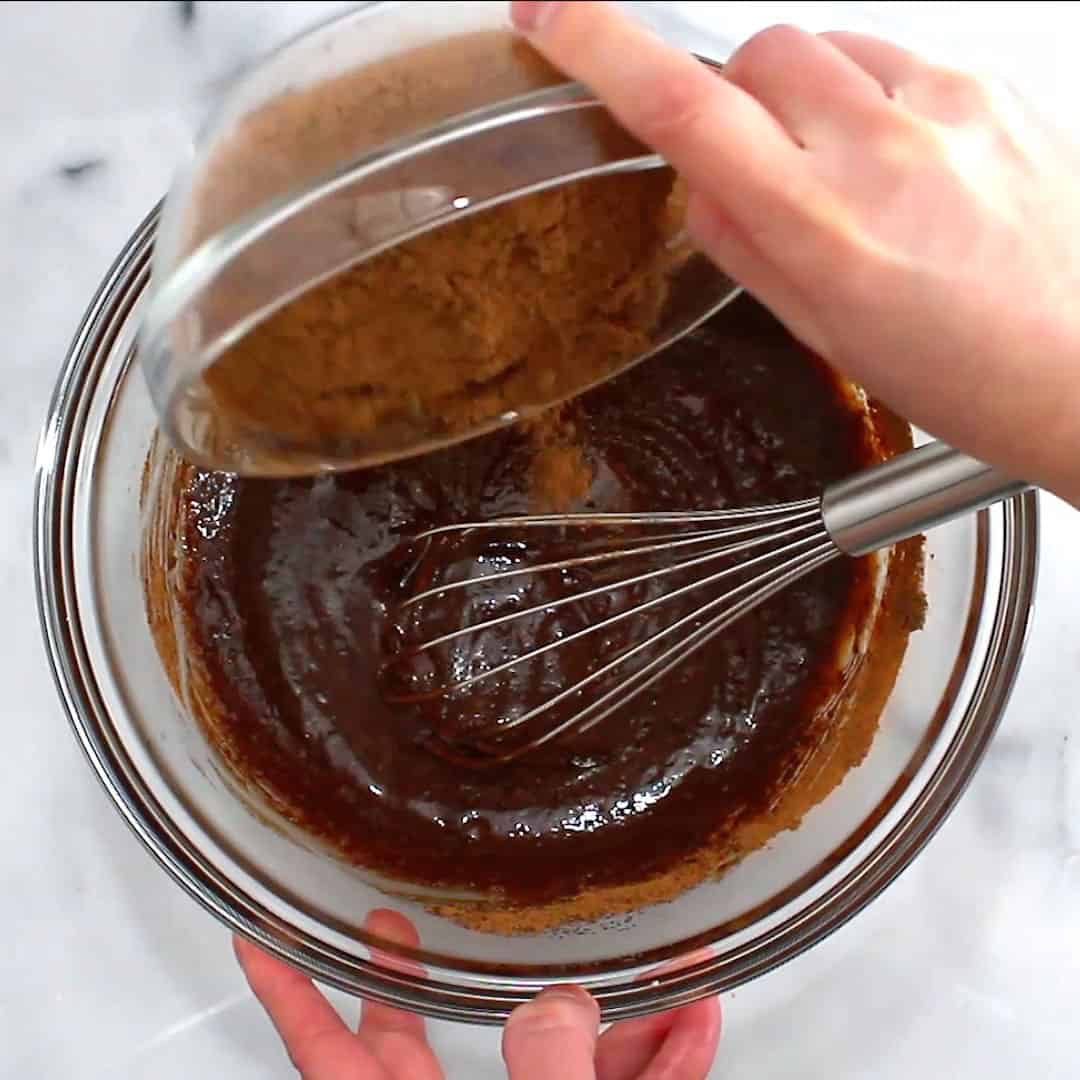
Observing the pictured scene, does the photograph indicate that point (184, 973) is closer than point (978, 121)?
No

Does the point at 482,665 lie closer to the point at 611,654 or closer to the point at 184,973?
the point at 611,654

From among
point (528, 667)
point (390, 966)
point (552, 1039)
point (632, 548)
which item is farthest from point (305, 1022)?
point (632, 548)

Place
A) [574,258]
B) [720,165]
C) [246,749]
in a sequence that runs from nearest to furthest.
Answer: [720,165] → [574,258] → [246,749]

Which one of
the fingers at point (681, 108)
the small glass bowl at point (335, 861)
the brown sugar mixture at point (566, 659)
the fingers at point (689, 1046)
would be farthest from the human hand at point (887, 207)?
the fingers at point (689, 1046)

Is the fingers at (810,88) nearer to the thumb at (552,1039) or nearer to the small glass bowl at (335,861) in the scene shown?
the small glass bowl at (335,861)

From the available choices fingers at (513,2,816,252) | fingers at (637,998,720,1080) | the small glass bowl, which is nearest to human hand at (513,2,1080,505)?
fingers at (513,2,816,252)

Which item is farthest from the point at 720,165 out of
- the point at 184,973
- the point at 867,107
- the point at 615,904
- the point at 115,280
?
the point at 184,973
